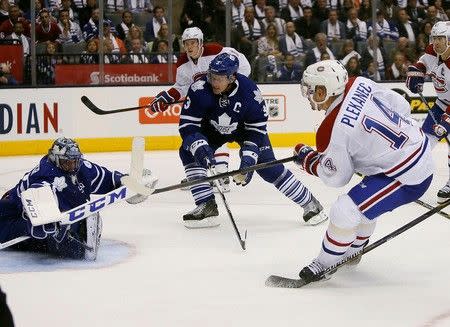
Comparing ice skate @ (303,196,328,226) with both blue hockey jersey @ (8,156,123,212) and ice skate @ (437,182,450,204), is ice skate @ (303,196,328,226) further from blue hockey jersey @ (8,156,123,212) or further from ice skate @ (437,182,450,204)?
blue hockey jersey @ (8,156,123,212)

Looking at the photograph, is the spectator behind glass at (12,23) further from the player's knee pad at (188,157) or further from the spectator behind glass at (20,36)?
the player's knee pad at (188,157)

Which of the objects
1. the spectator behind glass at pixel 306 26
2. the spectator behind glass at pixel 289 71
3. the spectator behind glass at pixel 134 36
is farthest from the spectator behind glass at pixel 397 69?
the spectator behind glass at pixel 134 36

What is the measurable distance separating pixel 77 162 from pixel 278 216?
A: 1.63 metres

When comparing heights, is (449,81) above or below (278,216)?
above

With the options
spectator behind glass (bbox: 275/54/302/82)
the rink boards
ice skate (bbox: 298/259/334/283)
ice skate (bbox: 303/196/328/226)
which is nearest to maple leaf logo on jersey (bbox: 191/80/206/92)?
ice skate (bbox: 303/196/328/226)

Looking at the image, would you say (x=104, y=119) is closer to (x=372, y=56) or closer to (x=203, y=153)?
(x=372, y=56)

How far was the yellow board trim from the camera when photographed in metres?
8.46

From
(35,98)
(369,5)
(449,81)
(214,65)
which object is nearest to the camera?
(214,65)

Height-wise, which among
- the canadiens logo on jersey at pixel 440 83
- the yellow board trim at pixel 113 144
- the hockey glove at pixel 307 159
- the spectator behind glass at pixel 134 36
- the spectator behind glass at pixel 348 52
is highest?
the hockey glove at pixel 307 159

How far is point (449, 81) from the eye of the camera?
257 inches

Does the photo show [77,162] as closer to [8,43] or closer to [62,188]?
[62,188]

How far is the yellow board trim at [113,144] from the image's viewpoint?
8.46 meters

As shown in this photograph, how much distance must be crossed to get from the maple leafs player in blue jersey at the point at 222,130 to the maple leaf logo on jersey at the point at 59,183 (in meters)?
0.88

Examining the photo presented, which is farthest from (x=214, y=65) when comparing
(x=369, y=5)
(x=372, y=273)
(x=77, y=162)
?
(x=369, y=5)
